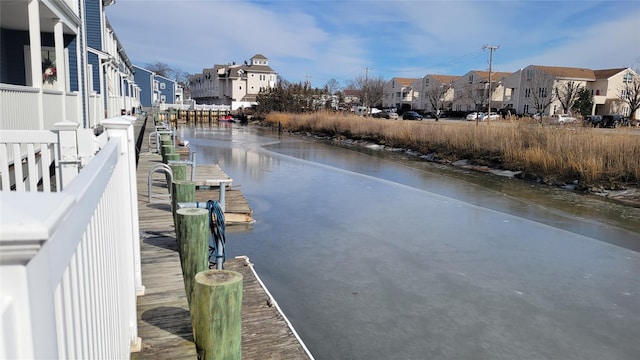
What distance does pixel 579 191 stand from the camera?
14.5 metres

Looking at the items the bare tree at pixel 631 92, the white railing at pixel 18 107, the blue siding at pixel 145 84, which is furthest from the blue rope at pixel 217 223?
the blue siding at pixel 145 84

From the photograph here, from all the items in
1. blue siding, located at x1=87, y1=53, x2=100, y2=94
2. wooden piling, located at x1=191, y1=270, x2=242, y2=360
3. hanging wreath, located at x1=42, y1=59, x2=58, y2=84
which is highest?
blue siding, located at x1=87, y1=53, x2=100, y2=94

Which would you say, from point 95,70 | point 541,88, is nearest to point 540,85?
point 541,88

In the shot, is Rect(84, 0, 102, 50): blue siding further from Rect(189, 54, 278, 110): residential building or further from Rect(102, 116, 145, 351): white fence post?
Rect(189, 54, 278, 110): residential building

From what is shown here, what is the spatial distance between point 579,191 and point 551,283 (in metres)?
9.63

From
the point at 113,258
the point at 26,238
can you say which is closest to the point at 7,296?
the point at 26,238

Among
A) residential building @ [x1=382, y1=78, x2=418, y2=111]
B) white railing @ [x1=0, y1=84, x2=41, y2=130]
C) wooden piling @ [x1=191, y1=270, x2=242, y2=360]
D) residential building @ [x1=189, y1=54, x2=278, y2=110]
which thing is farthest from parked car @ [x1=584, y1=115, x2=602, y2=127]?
residential building @ [x1=189, y1=54, x2=278, y2=110]

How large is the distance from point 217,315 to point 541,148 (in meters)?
16.7

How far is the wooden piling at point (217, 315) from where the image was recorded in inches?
139

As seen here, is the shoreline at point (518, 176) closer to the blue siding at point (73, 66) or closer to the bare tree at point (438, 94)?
the blue siding at point (73, 66)

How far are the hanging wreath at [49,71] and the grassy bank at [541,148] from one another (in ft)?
50.4

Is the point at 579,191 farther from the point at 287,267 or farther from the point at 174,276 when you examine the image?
the point at 174,276

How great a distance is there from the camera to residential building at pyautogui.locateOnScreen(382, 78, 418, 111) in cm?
8788

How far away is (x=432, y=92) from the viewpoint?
2761 inches
